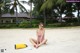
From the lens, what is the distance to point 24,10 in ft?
140

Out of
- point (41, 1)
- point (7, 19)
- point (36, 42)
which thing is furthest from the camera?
point (7, 19)

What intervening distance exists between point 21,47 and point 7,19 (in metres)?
56.4

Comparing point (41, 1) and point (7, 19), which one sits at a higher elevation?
point (41, 1)

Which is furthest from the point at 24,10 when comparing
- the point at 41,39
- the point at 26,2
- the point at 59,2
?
the point at 41,39

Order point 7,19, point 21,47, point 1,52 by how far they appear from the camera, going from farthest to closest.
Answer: point 7,19
point 21,47
point 1,52

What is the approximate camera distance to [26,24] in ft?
123

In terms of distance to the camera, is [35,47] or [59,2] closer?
[35,47]

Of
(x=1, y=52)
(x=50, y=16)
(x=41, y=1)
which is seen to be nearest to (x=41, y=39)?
(x=1, y=52)

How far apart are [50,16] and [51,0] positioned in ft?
35.1

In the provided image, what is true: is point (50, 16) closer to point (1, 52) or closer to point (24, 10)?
point (24, 10)

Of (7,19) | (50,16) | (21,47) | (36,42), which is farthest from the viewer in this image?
(7,19)

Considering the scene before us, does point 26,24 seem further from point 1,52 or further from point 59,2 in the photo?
point 1,52

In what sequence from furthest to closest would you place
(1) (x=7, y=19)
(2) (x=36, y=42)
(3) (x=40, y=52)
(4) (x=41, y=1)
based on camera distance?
(1) (x=7, y=19)
(4) (x=41, y=1)
(2) (x=36, y=42)
(3) (x=40, y=52)

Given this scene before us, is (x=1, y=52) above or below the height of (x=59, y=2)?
below
